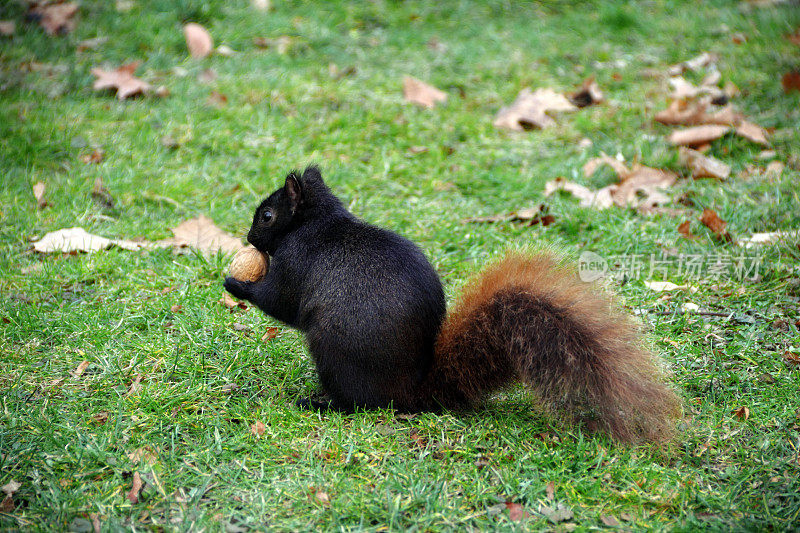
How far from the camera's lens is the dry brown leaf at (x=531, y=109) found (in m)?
4.82

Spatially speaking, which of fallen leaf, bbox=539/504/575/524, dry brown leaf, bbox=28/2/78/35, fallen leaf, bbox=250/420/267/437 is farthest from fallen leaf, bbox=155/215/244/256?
dry brown leaf, bbox=28/2/78/35

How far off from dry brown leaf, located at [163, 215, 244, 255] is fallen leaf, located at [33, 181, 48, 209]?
743 mm

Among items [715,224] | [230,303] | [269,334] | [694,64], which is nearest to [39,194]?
[230,303]

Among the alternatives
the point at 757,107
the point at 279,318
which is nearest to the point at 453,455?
the point at 279,318

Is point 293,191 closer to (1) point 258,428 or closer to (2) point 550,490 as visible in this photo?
(1) point 258,428

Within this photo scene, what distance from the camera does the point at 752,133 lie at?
4.25m

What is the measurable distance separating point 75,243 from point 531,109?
3.00 meters

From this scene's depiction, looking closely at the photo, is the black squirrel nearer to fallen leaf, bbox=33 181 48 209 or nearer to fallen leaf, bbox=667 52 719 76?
fallen leaf, bbox=33 181 48 209

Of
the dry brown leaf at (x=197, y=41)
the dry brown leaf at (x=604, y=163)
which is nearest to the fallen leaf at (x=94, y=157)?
the dry brown leaf at (x=197, y=41)

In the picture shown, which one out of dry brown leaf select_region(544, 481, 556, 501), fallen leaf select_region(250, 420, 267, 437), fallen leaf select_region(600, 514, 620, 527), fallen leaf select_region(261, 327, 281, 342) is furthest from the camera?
fallen leaf select_region(261, 327, 281, 342)

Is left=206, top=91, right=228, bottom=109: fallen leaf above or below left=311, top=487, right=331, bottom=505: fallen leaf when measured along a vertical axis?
below

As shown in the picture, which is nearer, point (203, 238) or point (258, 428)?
point (258, 428)

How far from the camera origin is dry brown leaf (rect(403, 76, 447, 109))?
16.4 feet

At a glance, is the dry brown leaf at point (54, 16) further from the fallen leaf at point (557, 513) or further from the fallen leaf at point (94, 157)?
the fallen leaf at point (557, 513)
